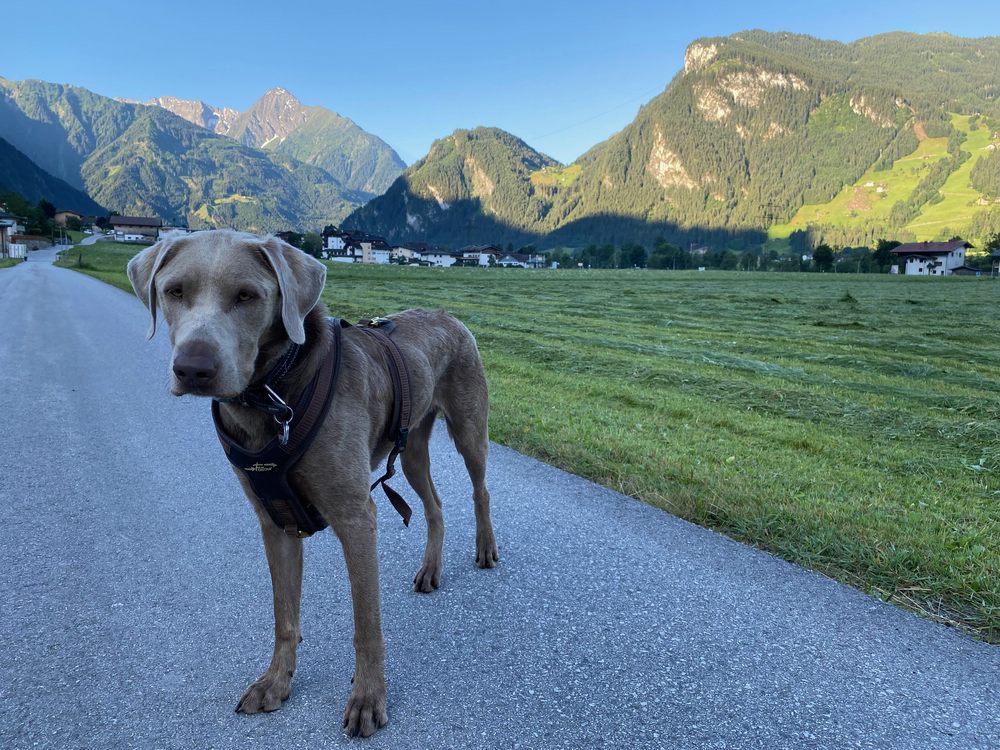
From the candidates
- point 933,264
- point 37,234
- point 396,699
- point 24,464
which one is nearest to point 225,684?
point 396,699

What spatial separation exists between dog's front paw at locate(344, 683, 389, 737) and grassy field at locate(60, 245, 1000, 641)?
2.90m

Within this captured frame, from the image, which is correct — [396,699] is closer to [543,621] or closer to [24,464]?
[543,621]

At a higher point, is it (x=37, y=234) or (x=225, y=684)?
(x=37, y=234)

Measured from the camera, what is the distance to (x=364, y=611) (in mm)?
2682

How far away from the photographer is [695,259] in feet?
449

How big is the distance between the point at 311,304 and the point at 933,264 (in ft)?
501

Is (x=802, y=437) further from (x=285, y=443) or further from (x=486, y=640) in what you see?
(x=285, y=443)

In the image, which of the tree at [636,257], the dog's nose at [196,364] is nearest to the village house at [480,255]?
the tree at [636,257]

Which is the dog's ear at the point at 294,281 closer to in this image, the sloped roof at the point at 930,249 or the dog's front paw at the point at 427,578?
the dog's front paw at the point at 427,578

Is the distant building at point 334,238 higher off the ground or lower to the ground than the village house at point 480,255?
higher

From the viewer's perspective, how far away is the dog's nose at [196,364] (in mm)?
2068

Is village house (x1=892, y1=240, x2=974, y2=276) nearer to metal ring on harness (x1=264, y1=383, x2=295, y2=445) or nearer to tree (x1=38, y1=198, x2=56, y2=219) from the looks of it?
metal ring on harness (x1=264, y1=383, x2=295, y2=445)

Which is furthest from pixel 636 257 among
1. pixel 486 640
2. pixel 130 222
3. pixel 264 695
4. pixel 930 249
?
pixel 264 695

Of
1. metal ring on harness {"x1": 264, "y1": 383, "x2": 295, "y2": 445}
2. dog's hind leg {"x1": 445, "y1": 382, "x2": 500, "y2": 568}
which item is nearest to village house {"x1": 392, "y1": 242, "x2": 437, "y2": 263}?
dog's hind leg {"x1": 445, "y1": 382, "x2": 500, "y2": 568}
